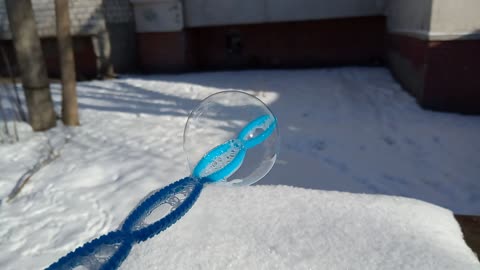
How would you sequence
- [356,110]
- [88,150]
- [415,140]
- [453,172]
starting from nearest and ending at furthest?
[453,172] → [88,150] → [415,140] → [356,110]

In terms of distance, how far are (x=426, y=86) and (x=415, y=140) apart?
1.35 metres

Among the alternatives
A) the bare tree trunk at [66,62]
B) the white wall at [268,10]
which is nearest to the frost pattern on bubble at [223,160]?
the bare tree trunk at [66,62]

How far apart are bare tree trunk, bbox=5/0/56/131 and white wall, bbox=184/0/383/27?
6.08 m

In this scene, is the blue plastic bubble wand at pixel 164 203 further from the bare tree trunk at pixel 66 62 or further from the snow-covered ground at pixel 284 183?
the bare tree trunk at pixel 66 62

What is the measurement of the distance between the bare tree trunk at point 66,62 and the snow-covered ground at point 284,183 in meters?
0.23

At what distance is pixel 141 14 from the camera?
9844 mm

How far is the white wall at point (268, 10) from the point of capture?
9164 mm

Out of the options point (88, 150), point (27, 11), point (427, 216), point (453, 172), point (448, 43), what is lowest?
point (453, 172)

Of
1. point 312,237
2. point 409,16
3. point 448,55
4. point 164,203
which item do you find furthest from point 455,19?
point 164,203

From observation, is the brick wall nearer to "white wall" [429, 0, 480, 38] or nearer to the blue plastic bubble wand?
"white wall" [429, 0, 480, 38]

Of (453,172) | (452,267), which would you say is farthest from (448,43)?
(452,267)

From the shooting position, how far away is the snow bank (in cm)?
157

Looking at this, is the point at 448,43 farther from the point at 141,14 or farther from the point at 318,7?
the point at 141,14

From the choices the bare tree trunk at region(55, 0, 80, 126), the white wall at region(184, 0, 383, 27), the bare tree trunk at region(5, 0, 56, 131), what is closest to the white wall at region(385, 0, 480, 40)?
the white wall at region(184, 0, 383, 27)
